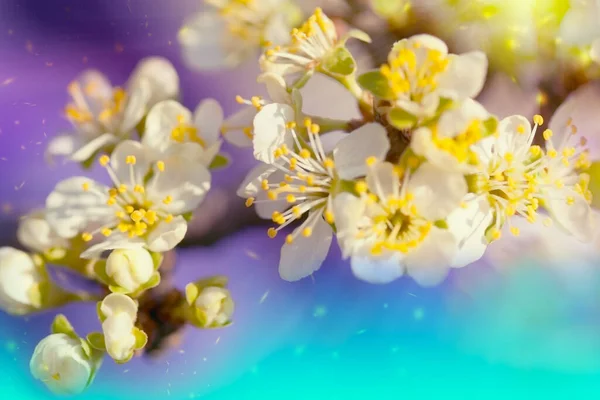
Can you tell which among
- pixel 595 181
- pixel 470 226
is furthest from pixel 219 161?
Result: pixel 595 181

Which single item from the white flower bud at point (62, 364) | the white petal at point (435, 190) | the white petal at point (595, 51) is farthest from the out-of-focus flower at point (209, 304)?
the white petal at point (595, 51)

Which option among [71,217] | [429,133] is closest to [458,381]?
[429,133]

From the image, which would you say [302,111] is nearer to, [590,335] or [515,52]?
[515,52]

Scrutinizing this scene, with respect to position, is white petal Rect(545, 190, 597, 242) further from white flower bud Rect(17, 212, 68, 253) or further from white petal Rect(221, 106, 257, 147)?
white flower bud Rect(17, 212, 68, 253)

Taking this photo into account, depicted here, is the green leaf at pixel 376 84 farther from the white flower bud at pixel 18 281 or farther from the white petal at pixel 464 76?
the white flower bud at pixel 18 281

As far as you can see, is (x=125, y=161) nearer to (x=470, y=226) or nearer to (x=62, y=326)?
(x=62, y=326)

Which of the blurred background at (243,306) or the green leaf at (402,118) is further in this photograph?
the blurred background at (243,306)

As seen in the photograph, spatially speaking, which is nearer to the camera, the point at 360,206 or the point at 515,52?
the point at 360,206
